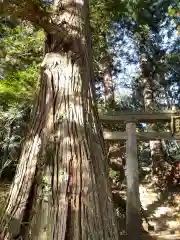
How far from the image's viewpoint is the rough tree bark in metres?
2.03

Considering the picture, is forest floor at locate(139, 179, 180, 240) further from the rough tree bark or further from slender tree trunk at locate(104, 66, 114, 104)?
the rough tree bark

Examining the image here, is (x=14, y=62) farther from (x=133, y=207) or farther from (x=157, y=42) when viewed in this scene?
(x=157, y=42)

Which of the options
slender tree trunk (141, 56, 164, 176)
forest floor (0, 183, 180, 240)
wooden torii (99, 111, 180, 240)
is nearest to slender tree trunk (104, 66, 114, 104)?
slender tree trunk (141, 56, 164, 176)

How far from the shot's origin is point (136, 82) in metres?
13.7

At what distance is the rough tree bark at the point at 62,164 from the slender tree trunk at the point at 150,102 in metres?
7.98

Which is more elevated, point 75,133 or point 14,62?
point 14,62

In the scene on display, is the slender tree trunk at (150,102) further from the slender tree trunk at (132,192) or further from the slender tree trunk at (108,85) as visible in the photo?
the slender tree trunk at (132,192)

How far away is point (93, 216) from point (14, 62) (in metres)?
6.00

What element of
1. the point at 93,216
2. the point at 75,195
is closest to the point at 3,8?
the point at 75,195

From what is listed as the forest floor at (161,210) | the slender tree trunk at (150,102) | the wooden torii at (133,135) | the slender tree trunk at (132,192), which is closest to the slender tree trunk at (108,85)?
the slender tree trunk at (150,102)

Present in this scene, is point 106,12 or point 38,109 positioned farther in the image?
point 106,12

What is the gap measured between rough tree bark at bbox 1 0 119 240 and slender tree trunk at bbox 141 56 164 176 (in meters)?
7.98

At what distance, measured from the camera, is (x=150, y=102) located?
1148 cm

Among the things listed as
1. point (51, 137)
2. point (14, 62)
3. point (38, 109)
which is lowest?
point (51, 137)
